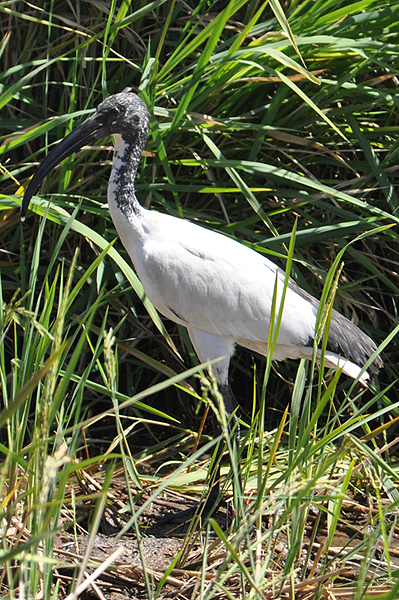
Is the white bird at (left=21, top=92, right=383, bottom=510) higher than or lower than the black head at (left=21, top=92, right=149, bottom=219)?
lower

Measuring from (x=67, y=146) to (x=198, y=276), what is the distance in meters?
0.61

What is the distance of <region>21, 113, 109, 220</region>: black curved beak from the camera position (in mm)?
2391

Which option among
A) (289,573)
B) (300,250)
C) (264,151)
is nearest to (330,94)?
(264,151)

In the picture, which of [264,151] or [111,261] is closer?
[111,261]

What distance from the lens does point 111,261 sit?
2719 mm

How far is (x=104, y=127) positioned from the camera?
244 centimetres

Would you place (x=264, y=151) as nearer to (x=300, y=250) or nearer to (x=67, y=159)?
(x=300, y=250)

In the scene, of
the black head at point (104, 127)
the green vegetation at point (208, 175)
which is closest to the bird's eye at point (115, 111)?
the black head at point (104, 127)

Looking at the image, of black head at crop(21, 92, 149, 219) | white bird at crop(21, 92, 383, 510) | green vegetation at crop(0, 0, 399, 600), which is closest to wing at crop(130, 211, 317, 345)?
white bird at crop(21, 92, 383, 510)

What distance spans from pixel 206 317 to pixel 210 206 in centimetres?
66

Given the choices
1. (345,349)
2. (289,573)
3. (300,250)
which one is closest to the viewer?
(289,573)

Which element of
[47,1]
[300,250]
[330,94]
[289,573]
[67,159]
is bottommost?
[289,573]

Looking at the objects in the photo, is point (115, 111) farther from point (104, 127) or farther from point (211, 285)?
point (211, 285)

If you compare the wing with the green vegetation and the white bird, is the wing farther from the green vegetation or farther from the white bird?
the green vegetation
